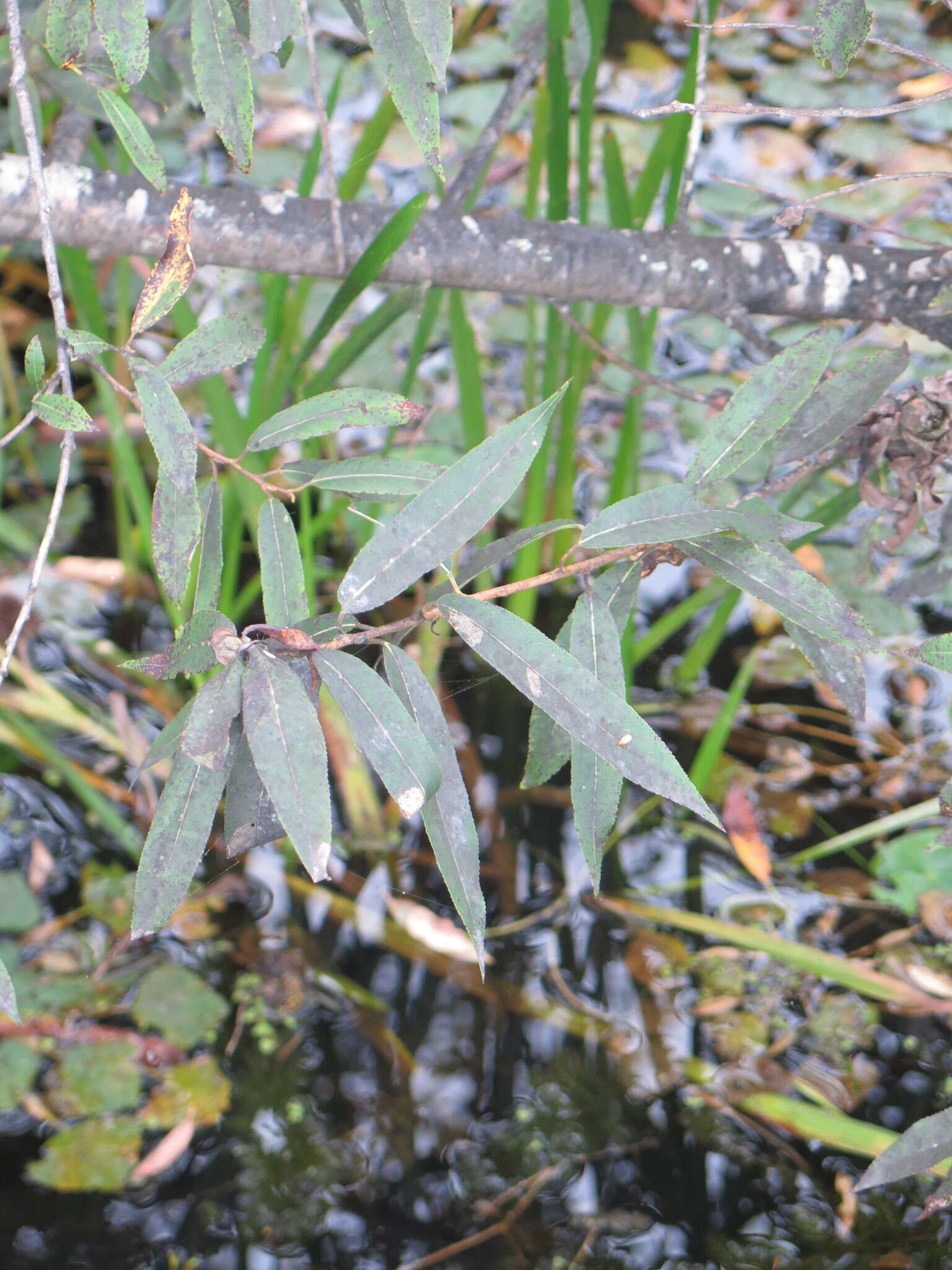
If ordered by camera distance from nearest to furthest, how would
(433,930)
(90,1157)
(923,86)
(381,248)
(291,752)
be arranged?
(291,752), (381,248), (90,1157), (433,930), (923,86)

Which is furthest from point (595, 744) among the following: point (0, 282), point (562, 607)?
point (0, 282)

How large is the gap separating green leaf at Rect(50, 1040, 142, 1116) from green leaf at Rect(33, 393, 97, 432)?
772mm

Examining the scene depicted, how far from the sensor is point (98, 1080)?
3.44 ft

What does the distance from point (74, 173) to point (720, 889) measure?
1026mm

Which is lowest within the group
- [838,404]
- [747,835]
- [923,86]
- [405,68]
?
[747,835]

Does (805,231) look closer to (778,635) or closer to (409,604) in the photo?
(778,635)

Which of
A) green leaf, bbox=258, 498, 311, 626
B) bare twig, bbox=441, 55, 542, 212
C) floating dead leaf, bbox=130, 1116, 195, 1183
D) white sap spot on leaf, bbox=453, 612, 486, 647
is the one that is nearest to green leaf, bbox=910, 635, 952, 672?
white sap spot on leaf, bbox=453, 612, 486, 647

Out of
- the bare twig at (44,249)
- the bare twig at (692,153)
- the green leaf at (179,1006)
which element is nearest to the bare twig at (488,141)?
the bare twig at (692,153)

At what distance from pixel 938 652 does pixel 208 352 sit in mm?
444

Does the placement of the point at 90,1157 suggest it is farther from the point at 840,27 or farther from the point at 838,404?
the point at 840,27

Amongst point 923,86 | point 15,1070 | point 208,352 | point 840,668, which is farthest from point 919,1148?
point 923,86

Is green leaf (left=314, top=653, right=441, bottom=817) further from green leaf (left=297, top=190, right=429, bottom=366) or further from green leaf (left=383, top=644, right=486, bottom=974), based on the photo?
green leaf (left=297, top=190, right=429, bottom=366)

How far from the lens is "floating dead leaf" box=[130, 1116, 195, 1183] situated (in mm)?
989

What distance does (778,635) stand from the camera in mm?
1520
